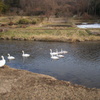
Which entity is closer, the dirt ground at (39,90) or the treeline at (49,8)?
the dirt ground at (39,90)

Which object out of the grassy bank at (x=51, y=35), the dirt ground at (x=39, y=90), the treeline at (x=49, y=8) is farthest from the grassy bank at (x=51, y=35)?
the treeline at (x=49, y=8)

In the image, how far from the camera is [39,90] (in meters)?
12.2

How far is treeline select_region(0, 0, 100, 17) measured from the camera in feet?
247

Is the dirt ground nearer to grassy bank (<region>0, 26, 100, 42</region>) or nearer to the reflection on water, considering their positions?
the reflection on water

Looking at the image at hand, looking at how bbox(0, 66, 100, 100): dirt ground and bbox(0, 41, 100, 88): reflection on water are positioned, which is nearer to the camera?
bbox(0, 66, 100, 100): dirt ground

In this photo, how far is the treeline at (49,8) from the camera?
75.2 meters

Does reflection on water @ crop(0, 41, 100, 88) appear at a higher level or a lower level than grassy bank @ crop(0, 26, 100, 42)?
lower

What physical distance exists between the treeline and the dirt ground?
56.1 metres

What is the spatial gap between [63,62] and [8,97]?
10.3m

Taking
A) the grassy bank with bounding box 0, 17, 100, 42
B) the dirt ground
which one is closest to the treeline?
the grassy bank with bounding box 0, 17, 100, 42

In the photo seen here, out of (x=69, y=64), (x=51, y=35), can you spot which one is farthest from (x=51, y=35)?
(x=69, y=64)

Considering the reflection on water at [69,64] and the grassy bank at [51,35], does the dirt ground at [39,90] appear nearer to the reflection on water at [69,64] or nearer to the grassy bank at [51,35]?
the reflection on water at [69,64]

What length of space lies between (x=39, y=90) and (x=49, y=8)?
246 ft

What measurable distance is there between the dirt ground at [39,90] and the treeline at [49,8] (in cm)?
5614
